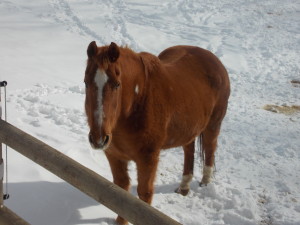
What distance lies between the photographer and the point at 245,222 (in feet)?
11.8

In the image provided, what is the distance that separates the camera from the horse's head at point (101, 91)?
2244 millimetres

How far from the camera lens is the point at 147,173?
3066 millimetres

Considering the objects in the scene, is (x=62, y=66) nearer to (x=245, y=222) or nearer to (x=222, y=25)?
(x=245, y=222)

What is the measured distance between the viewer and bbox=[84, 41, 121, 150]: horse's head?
7.36 feet

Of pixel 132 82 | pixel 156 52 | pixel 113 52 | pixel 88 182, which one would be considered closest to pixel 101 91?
pixel 113 52

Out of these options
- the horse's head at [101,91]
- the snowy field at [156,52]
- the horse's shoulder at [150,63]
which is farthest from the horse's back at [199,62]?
the horse's head at [101,91]

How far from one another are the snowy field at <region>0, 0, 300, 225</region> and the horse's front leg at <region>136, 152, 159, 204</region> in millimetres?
507

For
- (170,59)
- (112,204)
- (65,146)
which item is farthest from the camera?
(65,146)

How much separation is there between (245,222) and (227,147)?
1.67 m

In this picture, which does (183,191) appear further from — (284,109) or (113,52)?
(284,109)

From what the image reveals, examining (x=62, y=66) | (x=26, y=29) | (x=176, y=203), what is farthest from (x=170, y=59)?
(x=26, y=29)

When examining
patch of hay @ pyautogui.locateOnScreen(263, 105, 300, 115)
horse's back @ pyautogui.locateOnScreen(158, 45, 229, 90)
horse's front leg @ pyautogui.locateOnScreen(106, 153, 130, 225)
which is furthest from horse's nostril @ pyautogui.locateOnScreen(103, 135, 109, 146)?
patch of hay @ pyautogui.locateOnScreen(263, 105, 300, 115)

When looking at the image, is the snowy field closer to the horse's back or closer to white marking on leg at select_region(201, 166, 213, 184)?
white marking on leg at select_region(201, 166, 213, 184)

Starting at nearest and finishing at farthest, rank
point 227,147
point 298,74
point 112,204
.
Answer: point 112,204
point 227,147
point 298,74
